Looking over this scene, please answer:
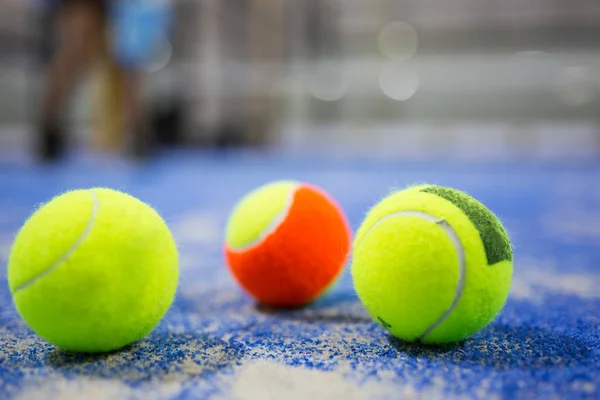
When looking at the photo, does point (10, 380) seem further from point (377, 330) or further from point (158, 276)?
point (377, 330)

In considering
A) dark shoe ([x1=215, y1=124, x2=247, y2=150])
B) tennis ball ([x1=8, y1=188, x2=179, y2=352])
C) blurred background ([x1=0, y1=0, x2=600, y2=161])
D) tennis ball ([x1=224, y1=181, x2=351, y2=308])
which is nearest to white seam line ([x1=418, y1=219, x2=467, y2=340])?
tennis ball ([x1=224, y1=181, x2=351, y2=308])

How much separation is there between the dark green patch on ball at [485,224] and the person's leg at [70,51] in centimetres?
440

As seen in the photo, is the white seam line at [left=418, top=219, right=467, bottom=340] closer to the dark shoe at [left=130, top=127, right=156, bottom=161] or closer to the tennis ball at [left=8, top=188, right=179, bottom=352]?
the tennis ball at [left=8, top=188, right=179, bottom=352]

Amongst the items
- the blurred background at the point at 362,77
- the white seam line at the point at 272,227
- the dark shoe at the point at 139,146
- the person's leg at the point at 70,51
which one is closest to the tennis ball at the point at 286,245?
the white seam line at the point at 272,227

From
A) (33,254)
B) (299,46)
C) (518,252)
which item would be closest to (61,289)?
(33,254)

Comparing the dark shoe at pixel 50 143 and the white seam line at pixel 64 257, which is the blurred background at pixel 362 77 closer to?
the dark shoe at pixel 50 143

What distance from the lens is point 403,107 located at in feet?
39.2

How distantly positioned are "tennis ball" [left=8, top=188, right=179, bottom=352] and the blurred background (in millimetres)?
9377

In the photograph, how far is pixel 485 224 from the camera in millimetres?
1163

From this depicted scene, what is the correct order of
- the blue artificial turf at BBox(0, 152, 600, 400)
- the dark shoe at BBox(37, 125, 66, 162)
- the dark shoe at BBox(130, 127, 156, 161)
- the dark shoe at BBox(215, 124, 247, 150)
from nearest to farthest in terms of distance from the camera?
the blue artificial turf at BBox(0, 152, 600, 400), the dark shoe at BBox(37, 125, 66, 162), the dark shoe at BBox(130, 127, 156, 161), the dark shoe at BBox(215, 124, 247, 150)

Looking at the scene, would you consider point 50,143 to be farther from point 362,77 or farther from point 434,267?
point 362,77

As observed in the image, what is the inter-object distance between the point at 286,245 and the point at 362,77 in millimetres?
10911

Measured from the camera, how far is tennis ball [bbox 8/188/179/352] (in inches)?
40.7

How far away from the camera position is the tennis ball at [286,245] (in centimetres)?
145
